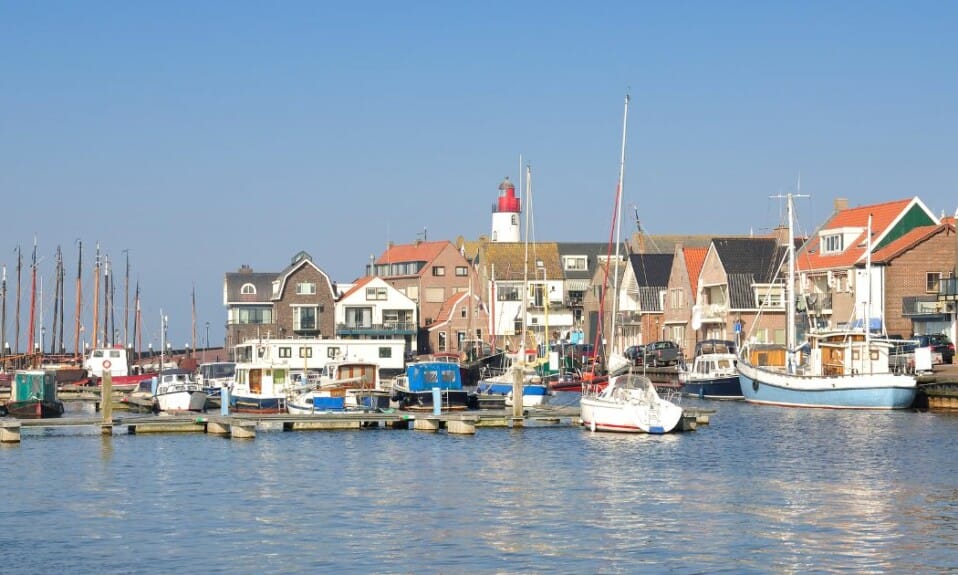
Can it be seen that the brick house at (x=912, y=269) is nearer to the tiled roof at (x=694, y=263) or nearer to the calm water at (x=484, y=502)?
the tiled roof at (x=694, y=263)

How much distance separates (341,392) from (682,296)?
2160 inches

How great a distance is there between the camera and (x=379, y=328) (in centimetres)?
14162

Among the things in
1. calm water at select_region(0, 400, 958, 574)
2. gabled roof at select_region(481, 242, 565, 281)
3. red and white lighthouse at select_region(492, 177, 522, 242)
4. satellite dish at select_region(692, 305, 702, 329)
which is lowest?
calm water at select_region(0, 400, 958, 574)

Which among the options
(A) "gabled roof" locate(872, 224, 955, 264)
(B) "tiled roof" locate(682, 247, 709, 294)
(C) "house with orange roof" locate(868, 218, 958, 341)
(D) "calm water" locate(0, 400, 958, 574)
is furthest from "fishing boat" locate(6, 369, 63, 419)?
(B) "tiled roof" locate(682, 247, 709, 294)

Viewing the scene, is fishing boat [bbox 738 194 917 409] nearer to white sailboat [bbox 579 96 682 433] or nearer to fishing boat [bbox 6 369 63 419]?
white sailboat [bbox 579 96 682 433]

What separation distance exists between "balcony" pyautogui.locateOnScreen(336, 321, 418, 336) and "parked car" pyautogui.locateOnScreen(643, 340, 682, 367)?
3606cm

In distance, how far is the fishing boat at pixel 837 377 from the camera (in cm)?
7169

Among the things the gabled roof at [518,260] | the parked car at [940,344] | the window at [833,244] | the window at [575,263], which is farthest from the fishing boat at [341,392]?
the window at [575,263]

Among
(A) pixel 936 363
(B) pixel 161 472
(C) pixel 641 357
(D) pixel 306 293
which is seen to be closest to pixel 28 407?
(B) pixel 161 472

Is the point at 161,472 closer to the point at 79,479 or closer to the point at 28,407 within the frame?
the point at 79,479

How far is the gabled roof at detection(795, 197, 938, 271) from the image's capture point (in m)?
96.4

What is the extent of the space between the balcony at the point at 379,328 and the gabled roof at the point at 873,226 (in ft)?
161

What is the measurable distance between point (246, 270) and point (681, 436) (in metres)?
99.8

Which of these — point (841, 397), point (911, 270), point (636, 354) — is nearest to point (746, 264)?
point (636, 354)
